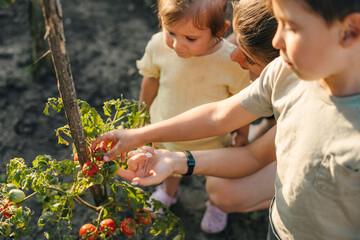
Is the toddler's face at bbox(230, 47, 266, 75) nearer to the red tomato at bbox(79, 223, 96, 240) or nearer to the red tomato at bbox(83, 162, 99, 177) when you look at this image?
the red tomato at bbox(83, 162, 99, 177)

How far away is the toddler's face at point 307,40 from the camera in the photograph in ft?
2.52

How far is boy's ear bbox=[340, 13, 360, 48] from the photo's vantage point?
75 cm

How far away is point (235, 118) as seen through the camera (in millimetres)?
1234

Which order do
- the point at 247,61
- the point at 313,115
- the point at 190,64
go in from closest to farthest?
the point at 313,115 → the point at 247,61 → the point at 190,64

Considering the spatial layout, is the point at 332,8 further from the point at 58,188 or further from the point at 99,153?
the point at 58,188

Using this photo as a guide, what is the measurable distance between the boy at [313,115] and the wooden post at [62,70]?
94 millimetres

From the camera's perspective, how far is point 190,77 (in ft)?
5.31

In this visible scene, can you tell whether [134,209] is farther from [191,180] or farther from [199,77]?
[191,180]

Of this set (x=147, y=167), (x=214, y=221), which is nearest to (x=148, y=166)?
(x=147, y=167)

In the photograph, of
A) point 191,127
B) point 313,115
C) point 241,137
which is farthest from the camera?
point 241,137

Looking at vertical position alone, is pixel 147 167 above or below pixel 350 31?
below

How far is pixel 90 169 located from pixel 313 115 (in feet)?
2.08

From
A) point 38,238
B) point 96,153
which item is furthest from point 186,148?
point 38,238

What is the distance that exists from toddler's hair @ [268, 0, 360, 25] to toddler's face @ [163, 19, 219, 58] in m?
0.70
